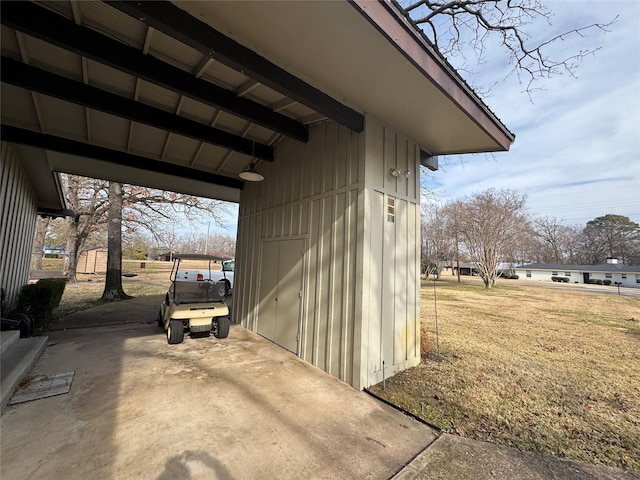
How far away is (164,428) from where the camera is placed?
252cm

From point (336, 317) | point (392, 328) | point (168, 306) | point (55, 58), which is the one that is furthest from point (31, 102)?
point (392, 328)

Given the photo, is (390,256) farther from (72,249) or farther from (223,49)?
(72,249)

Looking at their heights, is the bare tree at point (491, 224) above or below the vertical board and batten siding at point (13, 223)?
above

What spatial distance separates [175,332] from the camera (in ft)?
16.3

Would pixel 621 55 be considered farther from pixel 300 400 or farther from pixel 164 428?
pixel 164 428

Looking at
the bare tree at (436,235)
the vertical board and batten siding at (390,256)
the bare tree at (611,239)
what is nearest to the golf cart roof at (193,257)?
the vertical board and batten siding at (390,256)

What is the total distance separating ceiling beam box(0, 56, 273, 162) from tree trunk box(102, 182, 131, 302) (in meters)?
8.32

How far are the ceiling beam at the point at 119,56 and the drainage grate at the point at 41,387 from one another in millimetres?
3689

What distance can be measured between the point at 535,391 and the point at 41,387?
6.30m

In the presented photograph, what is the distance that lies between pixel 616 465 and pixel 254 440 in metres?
3.14

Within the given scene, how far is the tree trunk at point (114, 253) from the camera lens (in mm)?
10625

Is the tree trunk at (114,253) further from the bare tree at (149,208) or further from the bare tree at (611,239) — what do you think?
the bare tree at (611,239)

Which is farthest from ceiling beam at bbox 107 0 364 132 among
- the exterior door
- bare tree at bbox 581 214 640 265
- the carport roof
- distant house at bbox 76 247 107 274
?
bare tree at bbox 581 214 640 265

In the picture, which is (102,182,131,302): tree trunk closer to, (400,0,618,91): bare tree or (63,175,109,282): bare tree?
(63,175,109,282): bare tree
